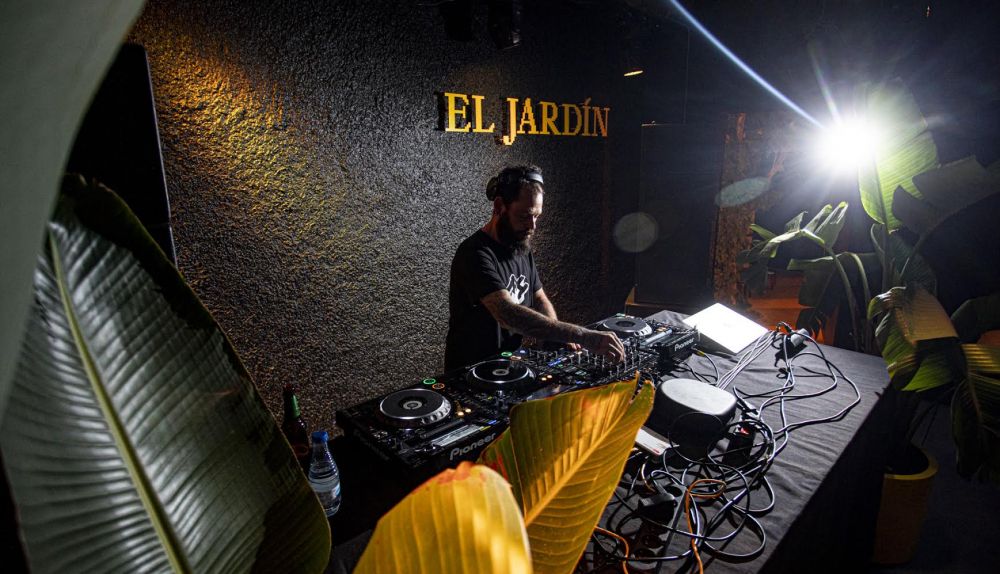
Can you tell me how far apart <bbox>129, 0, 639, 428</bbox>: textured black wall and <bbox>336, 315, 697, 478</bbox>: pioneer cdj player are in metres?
1.46

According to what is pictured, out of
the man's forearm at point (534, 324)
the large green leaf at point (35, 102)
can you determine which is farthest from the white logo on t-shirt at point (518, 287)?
the large green leaf at point (35, 102)

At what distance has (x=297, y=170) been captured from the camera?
2715 mm

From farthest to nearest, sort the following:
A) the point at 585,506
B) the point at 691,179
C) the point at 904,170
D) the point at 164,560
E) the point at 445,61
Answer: the point at 691,179 → the point at 445,61 → the point at 904,170 → the point at 585,506 → the point at 164,560

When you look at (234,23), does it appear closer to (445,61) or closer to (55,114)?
(445,61)

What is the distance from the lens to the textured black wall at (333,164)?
2.40 m

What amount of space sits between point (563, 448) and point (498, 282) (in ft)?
6.08

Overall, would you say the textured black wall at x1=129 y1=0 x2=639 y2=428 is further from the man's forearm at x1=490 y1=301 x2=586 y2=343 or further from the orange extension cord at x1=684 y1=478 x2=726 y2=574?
the orange extension cord at x1=684 y1=478 x2=726 y2=574

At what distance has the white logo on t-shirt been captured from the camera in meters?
2.54

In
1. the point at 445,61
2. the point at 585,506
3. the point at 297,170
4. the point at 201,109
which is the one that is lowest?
the point at 585,506

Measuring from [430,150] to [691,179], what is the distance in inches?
79.1

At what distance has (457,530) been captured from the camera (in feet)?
0.85

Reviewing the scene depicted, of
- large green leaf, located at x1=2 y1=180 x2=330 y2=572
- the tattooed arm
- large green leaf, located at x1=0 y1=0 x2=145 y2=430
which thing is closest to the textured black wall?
the tattooed arm

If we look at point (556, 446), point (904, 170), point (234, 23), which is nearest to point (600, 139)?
point (904, 170)

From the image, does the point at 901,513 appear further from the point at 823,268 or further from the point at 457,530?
the point at 457,530
